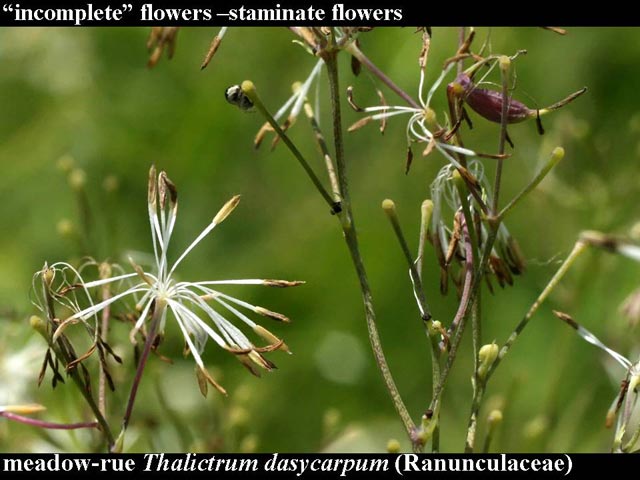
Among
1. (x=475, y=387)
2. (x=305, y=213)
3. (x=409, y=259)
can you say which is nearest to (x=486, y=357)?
(x=475, y=387)

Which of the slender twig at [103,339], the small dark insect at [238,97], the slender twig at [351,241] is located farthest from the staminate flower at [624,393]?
the slender twig at [103,339]

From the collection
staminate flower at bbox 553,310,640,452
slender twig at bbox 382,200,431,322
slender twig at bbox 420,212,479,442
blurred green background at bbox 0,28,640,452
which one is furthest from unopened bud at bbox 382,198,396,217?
blurred green background at bbox 0,28,640,452

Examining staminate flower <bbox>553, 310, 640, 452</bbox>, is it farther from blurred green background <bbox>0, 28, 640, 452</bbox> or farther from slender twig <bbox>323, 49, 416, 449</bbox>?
blurred green background <bbox>0, 28, 640, 452</bbox>

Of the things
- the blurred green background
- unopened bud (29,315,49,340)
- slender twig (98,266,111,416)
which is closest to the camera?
unopened bud (29,315,49,340)

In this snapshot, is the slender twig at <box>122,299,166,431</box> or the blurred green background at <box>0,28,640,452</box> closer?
the slender twig at <box>122,299,166,431</box>

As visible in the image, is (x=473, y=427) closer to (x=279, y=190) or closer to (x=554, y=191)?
(x=554, y=191)

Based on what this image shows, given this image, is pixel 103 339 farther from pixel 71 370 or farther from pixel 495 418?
pixel 495 418

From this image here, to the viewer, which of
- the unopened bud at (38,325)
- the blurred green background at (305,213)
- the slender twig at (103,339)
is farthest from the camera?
the blurred green background at (305,213)

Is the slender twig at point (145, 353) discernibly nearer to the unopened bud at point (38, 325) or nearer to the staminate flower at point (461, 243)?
the unopened bud at point (38, 325)
